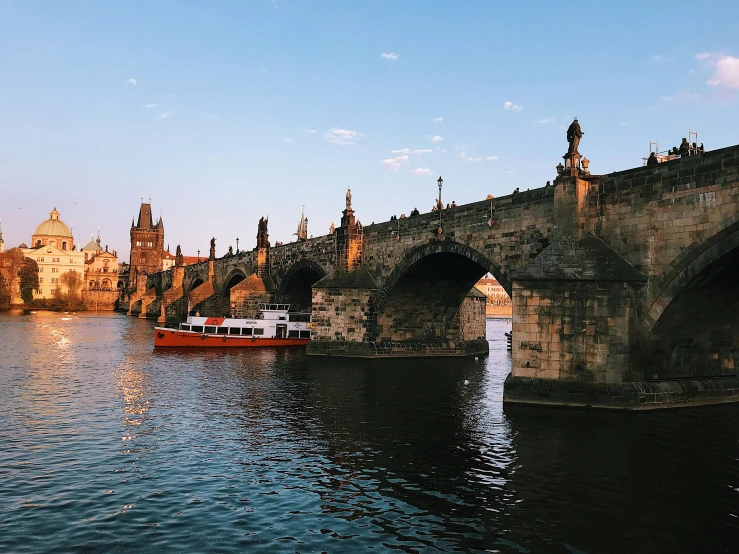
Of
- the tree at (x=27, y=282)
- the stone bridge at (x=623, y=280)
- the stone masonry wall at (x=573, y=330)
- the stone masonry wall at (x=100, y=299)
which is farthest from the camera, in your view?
the stone masonry wall at (x=100, y=299)

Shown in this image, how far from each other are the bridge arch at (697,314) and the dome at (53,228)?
190838mm

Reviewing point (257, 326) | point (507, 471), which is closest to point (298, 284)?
point (257, 326)

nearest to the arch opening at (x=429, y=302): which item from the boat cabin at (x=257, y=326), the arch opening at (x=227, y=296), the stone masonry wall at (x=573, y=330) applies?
the boat cabin at (x=257, y=326)

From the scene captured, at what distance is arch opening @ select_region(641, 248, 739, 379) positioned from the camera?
19000 millimetres

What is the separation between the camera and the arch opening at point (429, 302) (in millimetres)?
37406

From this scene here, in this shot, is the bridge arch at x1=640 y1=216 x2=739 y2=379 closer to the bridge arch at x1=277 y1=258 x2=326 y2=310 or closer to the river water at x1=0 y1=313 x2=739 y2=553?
the river water at x1=0 y1=313 x2=739 y2=553

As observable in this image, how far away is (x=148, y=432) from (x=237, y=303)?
4059 centimetres

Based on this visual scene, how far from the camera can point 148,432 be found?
59.0 ft

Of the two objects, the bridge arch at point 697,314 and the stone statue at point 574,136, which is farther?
the stone statue at point 574,136

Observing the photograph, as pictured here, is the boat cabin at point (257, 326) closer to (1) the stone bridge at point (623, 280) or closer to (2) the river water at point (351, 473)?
(2) the river water at point (351, 473)

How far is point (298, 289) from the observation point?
58500 millimetres

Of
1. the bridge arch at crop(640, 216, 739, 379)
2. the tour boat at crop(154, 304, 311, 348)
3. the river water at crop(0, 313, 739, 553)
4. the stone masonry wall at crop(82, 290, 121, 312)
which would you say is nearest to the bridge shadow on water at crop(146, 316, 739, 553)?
the river water at crop(0, 313, 739, 553)

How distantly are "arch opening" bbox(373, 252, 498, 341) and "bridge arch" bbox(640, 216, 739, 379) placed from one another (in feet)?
51.5

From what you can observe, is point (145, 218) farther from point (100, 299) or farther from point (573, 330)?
point (573, 330)
